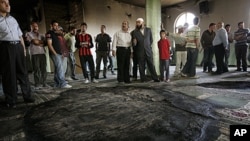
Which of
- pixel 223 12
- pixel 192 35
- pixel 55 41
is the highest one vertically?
pixel 223 12

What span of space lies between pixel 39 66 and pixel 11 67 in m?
1.75

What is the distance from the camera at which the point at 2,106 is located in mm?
3072

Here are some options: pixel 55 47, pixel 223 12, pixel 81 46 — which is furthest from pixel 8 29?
pixel 223 12

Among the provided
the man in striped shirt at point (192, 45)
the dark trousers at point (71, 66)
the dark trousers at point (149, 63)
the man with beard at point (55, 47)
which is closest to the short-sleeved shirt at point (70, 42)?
the dark trousers at point (71, 66)

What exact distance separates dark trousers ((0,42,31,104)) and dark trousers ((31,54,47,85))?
4.91 ft

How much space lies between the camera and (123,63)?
198 inches

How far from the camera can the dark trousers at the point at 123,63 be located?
4.99 meters

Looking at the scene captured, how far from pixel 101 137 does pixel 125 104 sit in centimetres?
112

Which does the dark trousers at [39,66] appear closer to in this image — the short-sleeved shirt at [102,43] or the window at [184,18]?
the short-sleeved shirt at [102,43]

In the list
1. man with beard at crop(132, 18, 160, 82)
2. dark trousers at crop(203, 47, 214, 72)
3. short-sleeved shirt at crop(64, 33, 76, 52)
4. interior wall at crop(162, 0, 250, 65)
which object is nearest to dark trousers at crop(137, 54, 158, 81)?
man with beard at crop(132, 18, 160, 82)

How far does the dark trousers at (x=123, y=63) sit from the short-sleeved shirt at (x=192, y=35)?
5.62 feet

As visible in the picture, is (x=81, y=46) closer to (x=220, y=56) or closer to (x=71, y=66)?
(x=71, y=66)

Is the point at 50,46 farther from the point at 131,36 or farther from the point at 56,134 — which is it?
the point at 56,134

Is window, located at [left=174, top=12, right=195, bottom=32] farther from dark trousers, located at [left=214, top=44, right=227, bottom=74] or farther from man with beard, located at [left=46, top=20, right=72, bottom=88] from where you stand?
man with beard, located at [left=46, top=20, right=72, bottom=88]
